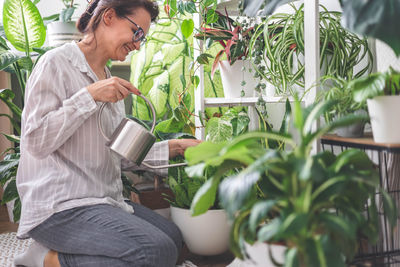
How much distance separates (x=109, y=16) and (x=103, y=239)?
2.46 feet

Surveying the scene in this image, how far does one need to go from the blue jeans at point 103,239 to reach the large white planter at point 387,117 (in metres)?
0.74

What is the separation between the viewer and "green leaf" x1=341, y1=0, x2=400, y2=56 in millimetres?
858

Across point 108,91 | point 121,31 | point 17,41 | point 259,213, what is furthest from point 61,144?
point 17,41

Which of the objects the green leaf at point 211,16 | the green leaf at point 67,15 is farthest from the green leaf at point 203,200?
the green leaf at point 67,15

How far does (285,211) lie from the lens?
791mm

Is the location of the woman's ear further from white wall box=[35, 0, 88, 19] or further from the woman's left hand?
white wall box=[35, 0, 88, 19]

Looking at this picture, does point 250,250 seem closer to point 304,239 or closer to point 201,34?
point 304,239

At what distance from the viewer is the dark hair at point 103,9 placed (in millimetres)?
1542

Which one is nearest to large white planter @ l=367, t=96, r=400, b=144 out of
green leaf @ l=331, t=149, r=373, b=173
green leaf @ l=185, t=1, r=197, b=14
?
green leaf @ l=331, t=149, r=373, b=173

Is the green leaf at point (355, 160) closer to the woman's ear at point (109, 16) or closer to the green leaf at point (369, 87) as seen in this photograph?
the green leaf at point (369, 87)

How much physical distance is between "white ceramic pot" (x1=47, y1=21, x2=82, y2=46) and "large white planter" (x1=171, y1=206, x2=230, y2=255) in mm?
1225

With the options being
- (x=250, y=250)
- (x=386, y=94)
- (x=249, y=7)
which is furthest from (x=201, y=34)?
(x=250, y=250)

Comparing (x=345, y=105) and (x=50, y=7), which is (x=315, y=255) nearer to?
(x=345, y=105)

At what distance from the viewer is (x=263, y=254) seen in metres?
0.86
